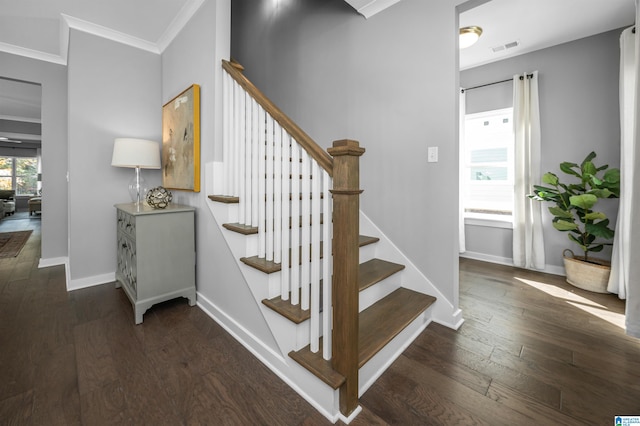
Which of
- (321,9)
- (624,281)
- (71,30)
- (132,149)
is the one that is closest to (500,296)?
(624,281)

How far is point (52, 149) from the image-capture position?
10.5ft

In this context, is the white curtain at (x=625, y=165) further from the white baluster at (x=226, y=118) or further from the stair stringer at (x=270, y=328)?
the white baluster at (x=226, y=118)

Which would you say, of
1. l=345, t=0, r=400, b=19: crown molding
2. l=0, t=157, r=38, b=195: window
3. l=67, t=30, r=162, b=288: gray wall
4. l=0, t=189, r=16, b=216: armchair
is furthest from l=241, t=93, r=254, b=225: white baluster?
l=0, t=157, r=38, b=195: window

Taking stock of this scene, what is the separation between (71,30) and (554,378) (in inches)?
178

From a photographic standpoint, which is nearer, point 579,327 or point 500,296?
point 579,327

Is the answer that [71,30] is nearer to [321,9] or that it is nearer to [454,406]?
[321,9]

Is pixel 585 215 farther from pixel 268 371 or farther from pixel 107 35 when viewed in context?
pixel 107 35

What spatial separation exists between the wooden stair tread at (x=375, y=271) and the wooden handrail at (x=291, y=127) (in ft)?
2.93

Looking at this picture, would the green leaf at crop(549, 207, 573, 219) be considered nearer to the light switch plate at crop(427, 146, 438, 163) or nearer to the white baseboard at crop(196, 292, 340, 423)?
the light switch plate at crop(427, 146, 438, 163)

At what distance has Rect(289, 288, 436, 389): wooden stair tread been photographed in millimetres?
1223

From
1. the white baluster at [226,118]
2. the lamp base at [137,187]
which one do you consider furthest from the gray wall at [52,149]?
the white baluster at [226,118]

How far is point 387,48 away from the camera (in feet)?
7.13

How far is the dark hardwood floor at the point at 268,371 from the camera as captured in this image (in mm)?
1205

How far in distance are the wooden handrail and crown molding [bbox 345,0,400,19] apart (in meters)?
1.16
